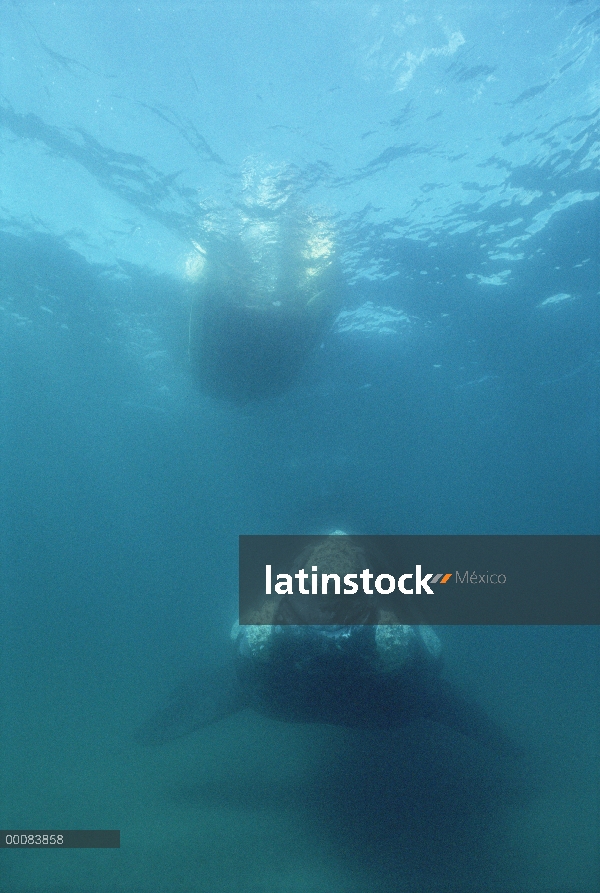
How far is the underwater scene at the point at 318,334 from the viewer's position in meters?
9.64

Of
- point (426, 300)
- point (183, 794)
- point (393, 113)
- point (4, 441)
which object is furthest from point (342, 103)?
point (4, 441)

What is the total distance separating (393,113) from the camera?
10.4 m

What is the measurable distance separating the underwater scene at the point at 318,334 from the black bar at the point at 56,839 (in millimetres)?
354

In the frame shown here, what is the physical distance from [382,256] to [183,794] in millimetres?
18497

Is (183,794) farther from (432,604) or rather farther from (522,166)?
(522,166)

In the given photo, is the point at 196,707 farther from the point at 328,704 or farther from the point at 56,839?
the point at 56,839

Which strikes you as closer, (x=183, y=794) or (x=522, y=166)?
(x=522, y=166)

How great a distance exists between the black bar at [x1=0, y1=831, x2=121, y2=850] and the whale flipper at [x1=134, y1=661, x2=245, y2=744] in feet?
12.2

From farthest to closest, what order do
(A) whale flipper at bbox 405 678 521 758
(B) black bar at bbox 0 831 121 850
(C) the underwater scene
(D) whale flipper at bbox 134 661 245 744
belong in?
(D) whale flipper at bbox 134 661 245 744 → (A) whale flipper at bbox 405 678 521 758 → (C) the underwater scene → (B) black bar at bbox 0 831 121 850

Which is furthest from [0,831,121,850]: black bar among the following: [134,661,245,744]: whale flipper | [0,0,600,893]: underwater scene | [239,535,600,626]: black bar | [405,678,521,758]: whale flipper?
[405,678,521,758]: whale flipper

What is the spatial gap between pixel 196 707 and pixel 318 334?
37.8 ft

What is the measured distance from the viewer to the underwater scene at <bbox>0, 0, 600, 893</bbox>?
9.64 m

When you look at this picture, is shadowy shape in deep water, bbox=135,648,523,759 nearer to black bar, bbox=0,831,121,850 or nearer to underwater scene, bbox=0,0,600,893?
underwater scene, bbox=0,0,600,893

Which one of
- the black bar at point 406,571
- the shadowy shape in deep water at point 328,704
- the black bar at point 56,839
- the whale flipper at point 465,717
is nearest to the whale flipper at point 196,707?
the shadowy shape in deep water at point 328,704
